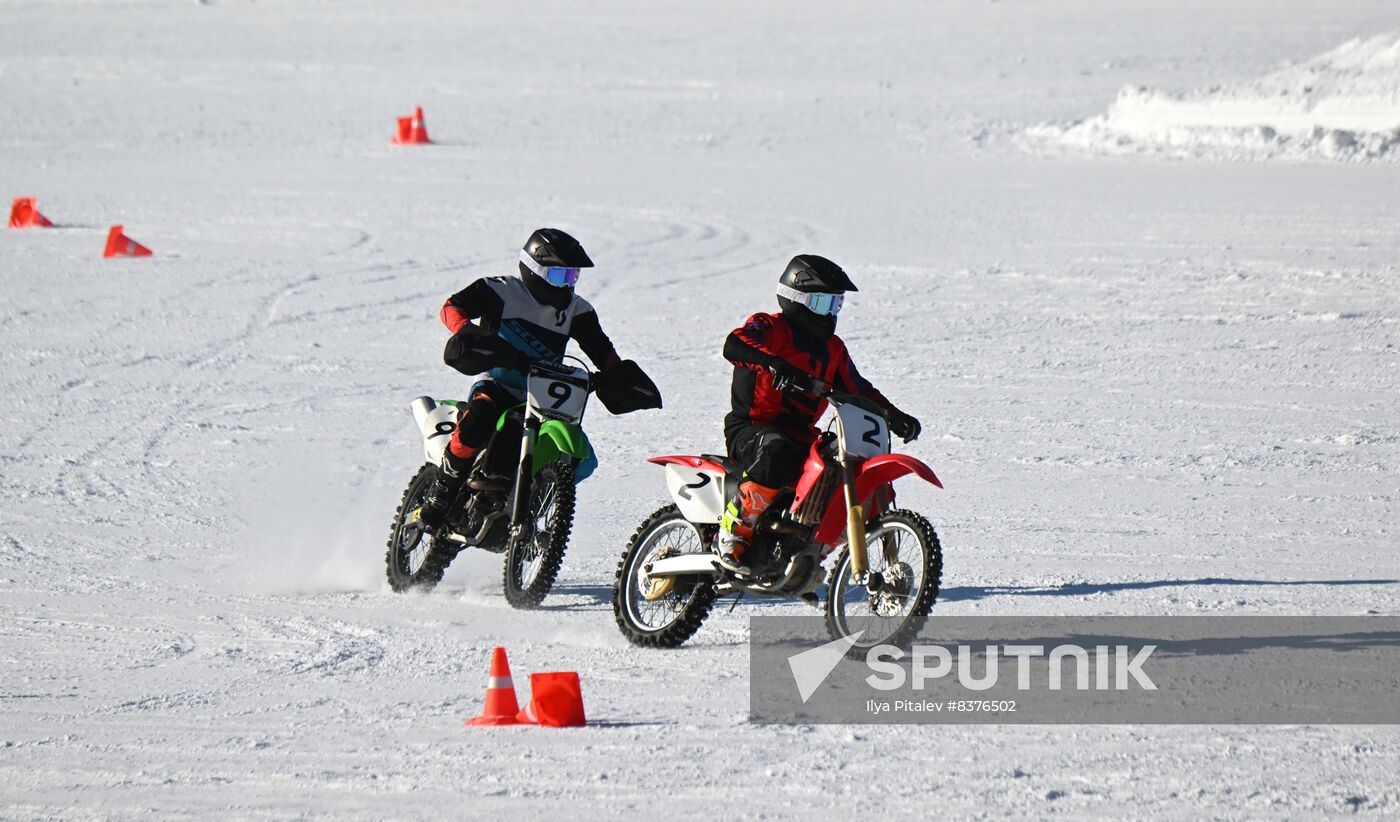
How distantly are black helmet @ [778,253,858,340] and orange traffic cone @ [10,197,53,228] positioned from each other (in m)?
17.3

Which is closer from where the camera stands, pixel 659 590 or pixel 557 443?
pixel 659 590

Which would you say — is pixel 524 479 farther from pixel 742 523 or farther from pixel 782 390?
pixel 782 390

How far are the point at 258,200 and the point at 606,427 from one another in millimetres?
12590

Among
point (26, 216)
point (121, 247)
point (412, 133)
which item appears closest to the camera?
point (121, 247)

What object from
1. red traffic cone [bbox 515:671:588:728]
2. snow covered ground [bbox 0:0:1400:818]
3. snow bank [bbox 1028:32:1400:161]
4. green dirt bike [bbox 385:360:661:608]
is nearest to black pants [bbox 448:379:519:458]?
green dirt bike [bbox 385:360:661:608]

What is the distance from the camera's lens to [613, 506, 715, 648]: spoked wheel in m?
7.77

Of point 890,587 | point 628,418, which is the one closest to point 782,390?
point 890,587

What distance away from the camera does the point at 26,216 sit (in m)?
22.4

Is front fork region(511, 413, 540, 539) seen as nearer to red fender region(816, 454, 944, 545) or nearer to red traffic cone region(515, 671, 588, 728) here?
red fender region(816, 454, 944, 545)

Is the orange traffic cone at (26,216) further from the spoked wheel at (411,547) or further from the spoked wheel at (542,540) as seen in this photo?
the spoked wheel at (542,540)

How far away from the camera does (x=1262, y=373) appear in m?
14.5

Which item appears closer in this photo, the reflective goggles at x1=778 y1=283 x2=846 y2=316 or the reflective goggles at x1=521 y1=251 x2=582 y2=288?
the reflective goggles at x1=778 y1=283 x2=846 y2=316

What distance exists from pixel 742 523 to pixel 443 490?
2095 mm

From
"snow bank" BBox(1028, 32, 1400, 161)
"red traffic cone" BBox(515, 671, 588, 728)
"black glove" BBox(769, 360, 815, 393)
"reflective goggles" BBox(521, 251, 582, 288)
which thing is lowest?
"red traffic cone" BBox(515, 671, 588, 728)
